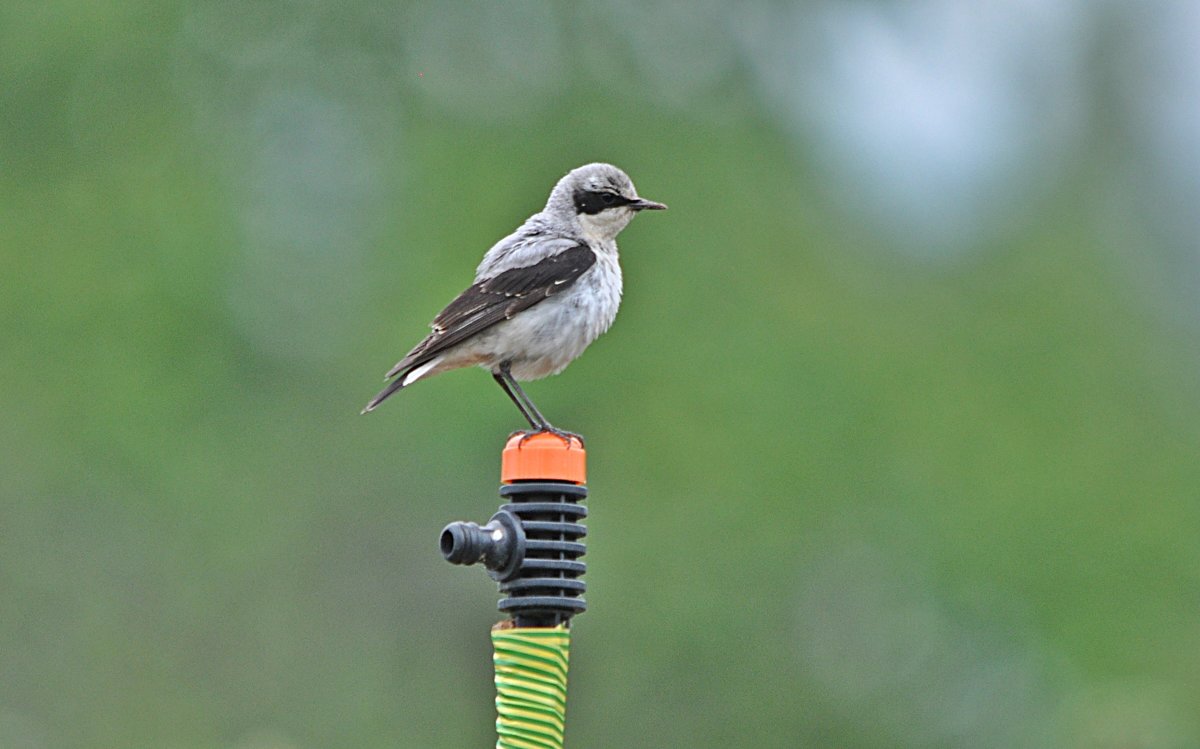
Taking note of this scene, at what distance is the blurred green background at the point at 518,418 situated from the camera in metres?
19.9

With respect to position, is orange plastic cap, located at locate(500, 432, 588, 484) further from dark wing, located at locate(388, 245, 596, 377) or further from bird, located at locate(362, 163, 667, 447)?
dark wing, located at locate(388, 245, 596, 377)

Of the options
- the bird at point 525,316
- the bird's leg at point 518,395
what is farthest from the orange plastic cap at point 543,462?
the bird at point 525,316

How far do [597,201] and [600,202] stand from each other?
18mm

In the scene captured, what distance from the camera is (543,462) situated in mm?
5828

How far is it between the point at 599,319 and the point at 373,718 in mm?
12941

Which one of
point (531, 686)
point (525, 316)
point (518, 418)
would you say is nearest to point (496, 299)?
point (525, 316)

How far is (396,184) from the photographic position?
936 inches

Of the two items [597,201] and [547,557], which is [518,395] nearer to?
[597,201]

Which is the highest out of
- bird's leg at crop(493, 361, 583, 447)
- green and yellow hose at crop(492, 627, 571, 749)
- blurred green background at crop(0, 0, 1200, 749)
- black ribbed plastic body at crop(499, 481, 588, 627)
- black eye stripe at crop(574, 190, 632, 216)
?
blurred green background at crop(0, 0, 1200, 749)

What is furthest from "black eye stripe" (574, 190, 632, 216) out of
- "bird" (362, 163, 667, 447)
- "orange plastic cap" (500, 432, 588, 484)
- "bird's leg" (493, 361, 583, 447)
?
"orange plastic cap" (500, 432, 588, 484)

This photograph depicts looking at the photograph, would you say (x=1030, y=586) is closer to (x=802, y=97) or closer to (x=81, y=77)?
(x=802, y=97)

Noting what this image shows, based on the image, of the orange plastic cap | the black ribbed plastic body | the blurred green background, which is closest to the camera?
the black ribbed plastic body

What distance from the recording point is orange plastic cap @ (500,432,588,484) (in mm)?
5828

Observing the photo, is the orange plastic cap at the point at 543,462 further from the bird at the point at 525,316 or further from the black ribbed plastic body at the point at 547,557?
the bird at the point at 525,316
